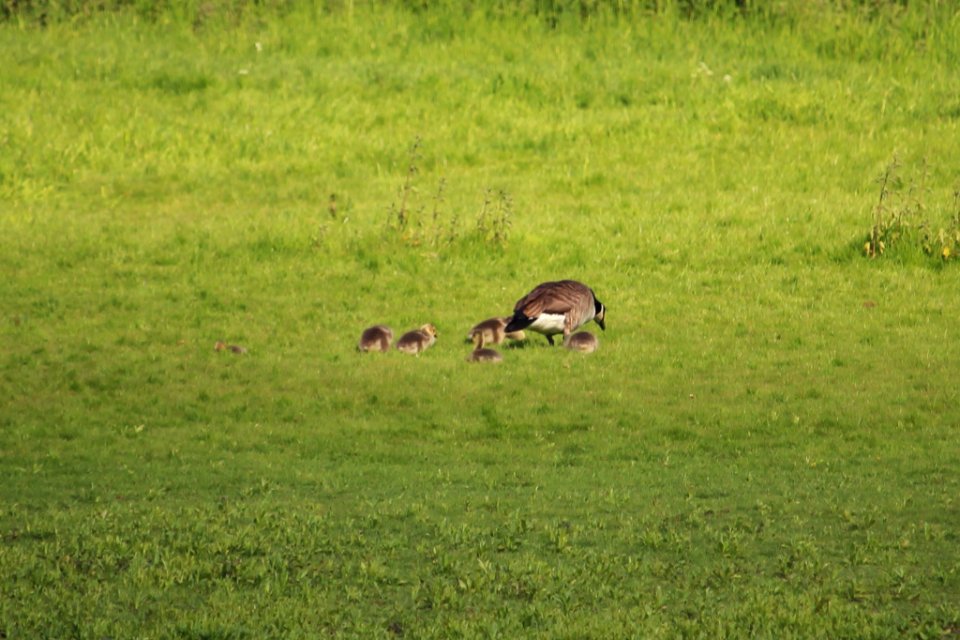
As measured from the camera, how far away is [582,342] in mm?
13344

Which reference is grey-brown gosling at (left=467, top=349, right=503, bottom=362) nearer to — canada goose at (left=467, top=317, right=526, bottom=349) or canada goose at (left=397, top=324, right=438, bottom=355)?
canada goose at (left=467, top=317, right=526, bottom=349)

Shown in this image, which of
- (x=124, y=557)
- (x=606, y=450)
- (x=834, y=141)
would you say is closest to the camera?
(x=124, y=557)

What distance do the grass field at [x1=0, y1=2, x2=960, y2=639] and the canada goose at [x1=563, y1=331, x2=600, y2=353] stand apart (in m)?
0.12

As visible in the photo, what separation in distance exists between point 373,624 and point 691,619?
152cm

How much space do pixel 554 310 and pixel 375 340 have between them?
66.9 inches

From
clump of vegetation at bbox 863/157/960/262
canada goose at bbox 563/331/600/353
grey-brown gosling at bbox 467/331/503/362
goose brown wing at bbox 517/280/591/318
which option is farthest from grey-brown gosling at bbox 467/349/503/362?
clump of vegetation at bbox 863/157/960/262

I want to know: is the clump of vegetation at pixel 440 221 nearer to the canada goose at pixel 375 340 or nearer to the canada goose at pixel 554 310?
the canada goose at pixel 554 310

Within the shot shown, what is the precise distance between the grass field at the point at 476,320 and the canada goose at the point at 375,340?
0.80 ft

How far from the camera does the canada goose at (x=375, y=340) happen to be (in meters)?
13.3

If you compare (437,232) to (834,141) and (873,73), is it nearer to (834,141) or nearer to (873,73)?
(834,141)

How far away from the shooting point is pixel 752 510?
8586mm

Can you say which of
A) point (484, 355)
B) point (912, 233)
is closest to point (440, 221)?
point (484, 355)

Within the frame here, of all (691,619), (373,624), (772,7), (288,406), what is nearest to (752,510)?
(691,619)

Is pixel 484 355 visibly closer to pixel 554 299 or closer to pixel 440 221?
pixel 554 299
